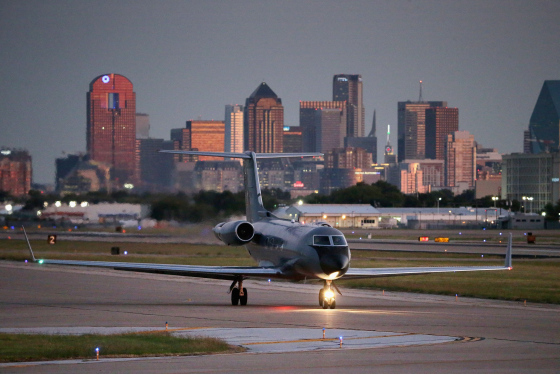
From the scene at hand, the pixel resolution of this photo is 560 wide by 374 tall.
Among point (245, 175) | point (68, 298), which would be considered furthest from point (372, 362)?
point (245, 175)

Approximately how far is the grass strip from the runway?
891 millimetres

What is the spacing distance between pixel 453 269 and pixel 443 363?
14.7 meters

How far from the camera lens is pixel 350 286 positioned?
137 feet

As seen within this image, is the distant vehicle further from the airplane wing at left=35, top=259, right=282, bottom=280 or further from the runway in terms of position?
the runway

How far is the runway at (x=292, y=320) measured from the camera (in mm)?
18094

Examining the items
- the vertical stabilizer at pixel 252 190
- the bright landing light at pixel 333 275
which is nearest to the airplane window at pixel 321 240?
the bright landing light at pixel 333 275

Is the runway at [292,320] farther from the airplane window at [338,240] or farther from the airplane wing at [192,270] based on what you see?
the airplane window at [338,240]

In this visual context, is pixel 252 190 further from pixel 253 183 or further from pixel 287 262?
pixel 287 262

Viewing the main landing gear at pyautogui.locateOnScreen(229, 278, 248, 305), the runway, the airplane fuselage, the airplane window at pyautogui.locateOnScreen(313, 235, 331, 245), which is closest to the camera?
the runway

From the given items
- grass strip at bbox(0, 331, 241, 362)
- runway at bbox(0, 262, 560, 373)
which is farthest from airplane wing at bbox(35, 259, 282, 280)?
grass strip at bbox(0, 331, 241, 362)

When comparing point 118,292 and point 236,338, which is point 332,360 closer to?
point 236,338

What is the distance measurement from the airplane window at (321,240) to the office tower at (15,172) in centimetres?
6795

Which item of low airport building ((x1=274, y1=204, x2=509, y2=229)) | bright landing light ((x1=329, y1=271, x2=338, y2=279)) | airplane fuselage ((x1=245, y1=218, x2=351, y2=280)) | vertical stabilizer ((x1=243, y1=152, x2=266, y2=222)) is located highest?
vertical stabilizer ((x1=243, y1=152, x2=266, y2=222))

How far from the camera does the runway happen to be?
18094mm
